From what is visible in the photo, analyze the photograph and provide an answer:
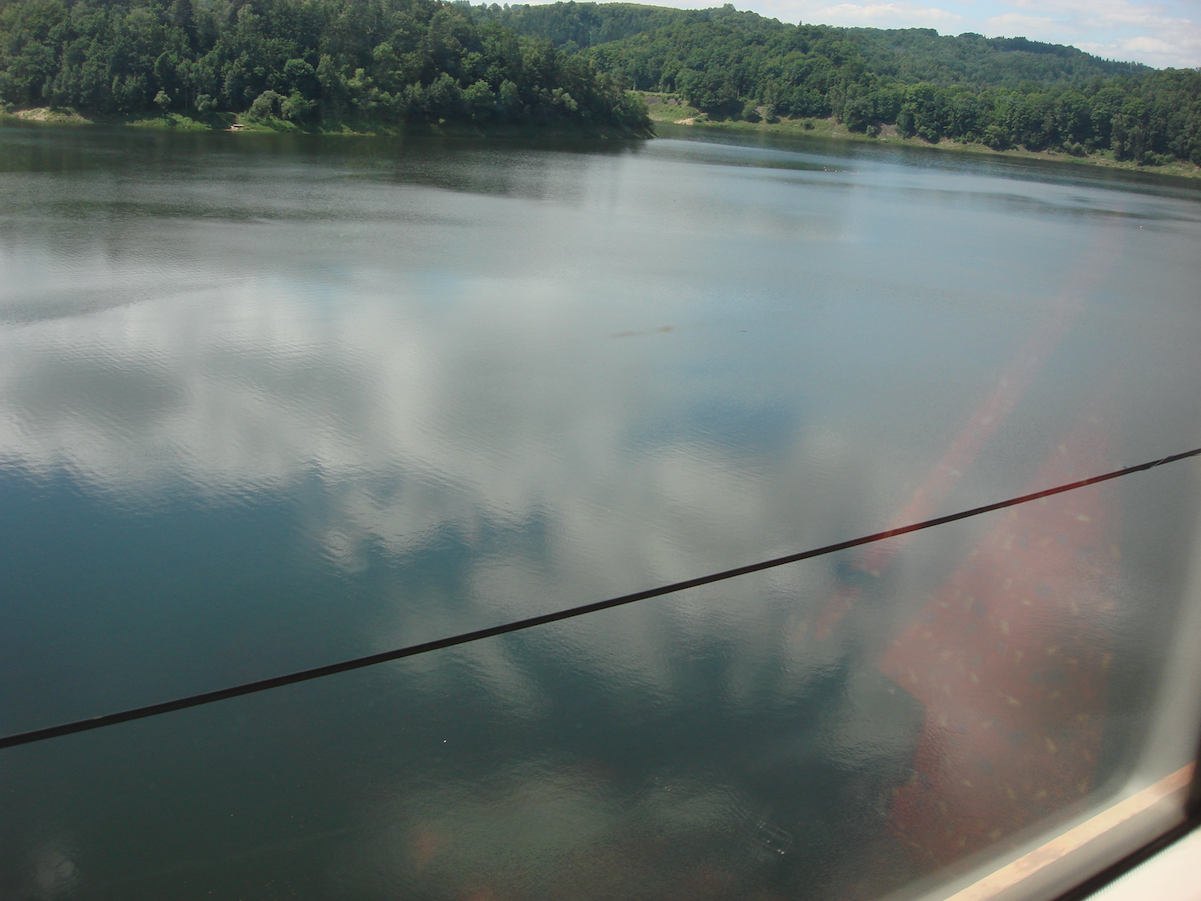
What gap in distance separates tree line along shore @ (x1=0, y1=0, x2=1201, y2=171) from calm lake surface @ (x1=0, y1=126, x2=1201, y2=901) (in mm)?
6746

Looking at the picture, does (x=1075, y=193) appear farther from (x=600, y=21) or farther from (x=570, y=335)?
(x=600, y=21)

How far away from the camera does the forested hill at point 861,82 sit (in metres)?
40.7

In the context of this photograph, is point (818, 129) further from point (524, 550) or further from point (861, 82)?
point (524, 550)

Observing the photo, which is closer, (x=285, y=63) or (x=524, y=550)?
(x=524, y=550)

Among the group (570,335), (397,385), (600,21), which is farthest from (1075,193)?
(600,21)

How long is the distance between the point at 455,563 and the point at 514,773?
5.49 ft

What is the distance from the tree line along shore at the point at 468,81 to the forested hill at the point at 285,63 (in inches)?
2.3

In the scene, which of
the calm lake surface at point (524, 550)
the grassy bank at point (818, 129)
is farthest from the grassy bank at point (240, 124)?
the grassy bank at point (818, 129)

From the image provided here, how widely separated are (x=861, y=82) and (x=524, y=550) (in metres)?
61.7

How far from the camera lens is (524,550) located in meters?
5.29

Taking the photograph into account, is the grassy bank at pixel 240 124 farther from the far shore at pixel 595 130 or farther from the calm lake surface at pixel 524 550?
the calm lake surface at pixel 524 550

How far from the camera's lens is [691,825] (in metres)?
3.41

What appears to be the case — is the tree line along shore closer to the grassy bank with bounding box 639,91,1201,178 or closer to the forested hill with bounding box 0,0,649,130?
the forested hill with bounding box 0,0,649,130

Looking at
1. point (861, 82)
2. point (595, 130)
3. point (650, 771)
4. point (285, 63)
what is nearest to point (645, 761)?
point (650, 771)
